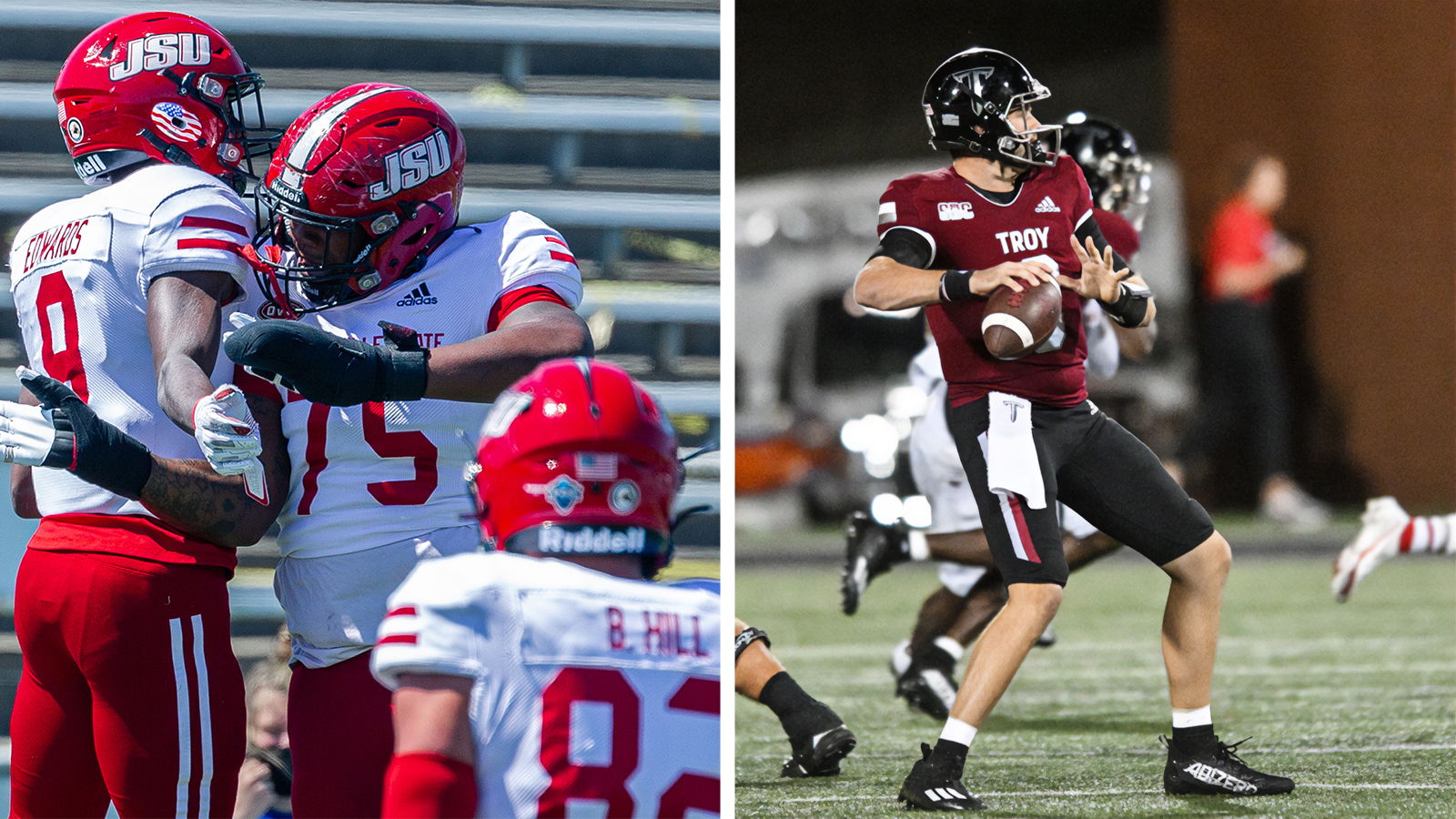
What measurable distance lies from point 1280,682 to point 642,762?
351 centimetres

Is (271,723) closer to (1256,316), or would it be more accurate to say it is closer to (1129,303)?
(1129,303)

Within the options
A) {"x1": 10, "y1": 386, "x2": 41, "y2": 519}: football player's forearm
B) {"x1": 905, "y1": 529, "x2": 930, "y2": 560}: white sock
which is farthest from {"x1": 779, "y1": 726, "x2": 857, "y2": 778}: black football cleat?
{"x1": 10, "y1": 386, "x2": 41, "y2": 519}: football player's forearm

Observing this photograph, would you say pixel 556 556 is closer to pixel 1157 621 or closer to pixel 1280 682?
pixel 1280 682

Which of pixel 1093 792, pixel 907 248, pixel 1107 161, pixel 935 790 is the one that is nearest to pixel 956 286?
pixel 907 248

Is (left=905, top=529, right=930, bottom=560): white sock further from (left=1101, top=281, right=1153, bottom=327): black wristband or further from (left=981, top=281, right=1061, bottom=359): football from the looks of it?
(left=981, top=281, right=1061, bottom=359): football

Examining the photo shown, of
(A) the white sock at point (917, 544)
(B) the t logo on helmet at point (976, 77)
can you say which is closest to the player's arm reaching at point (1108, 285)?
(B) the t logo on helmet at point (976, 77)

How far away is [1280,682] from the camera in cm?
475

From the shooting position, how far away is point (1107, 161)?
434cm

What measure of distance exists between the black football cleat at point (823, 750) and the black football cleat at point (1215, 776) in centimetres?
68

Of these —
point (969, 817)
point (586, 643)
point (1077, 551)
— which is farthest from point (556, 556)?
point (1077, 551)

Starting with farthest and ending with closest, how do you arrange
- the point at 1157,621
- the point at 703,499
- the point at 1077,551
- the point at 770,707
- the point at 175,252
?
the point at 1157,621 < the point at 1077,551 < the point at 703,499 < the point at 770,707 < the point at 175,252

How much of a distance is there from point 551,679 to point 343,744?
0.74 m

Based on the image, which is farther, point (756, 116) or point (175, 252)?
point (756, 116)

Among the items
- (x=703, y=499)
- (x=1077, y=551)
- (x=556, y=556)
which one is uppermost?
(x=556, y=556)
